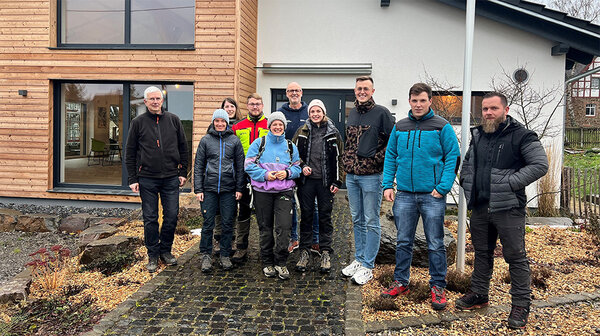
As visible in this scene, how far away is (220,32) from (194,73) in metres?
0.99

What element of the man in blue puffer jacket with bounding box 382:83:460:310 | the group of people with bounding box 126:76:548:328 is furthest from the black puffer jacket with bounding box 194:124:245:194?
the man in blue puffer jacket with bounding box 382:83:460:310

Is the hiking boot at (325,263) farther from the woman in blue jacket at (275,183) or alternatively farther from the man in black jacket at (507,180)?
the man in black jacket at (507,180)

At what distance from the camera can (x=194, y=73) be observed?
836cm

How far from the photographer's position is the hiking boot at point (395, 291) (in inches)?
148

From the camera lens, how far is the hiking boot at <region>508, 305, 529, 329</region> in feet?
10.7

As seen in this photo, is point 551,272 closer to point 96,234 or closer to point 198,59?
point 96,234

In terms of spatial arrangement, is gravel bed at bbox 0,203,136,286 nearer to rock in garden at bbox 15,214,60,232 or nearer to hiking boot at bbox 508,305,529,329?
rock in garden at bbox 15,214,60,232

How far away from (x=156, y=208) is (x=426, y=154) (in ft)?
10.1

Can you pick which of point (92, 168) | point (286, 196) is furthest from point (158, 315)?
point (92, 168)

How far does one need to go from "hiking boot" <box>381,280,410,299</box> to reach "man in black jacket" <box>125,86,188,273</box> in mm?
2489

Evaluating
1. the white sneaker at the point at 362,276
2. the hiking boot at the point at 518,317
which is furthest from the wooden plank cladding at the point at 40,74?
the hiking boot at the point at 518,317

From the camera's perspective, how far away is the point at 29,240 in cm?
736

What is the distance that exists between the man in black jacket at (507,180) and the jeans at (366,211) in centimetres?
93

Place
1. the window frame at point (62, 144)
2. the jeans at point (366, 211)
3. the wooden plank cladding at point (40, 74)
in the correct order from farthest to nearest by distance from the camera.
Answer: the window frame at point (62, 144)
the wooden plank cladding at point (40, 74)
the jeans at point (366, 211)
